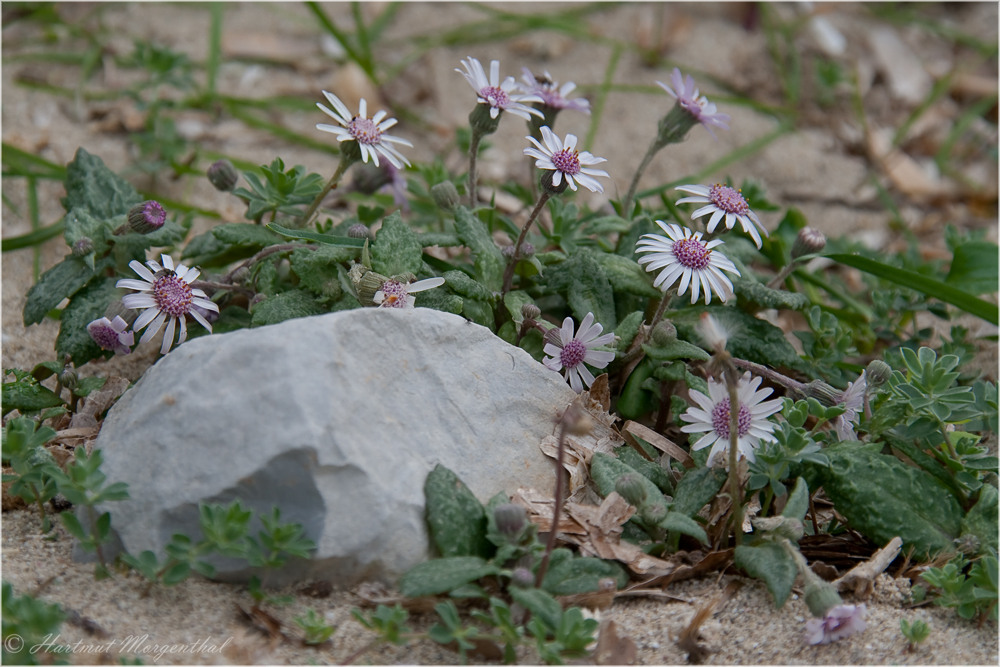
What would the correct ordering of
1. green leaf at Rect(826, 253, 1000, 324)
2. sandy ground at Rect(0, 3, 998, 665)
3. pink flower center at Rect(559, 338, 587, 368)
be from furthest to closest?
sandy ground at Rect(0, 3, 998, 665)
green leaf at Rect(826, 253, 1000, 324)
pink flower center at Rect(559, 338, 587, 368)

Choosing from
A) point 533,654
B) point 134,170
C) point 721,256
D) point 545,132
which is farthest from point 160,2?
point 533,654

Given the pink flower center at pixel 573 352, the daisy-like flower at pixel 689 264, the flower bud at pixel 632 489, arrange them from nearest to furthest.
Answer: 1. the flower bud at pixel 632 489
2. the daisy-like flower at pixel 689 264
3. the pink flower center at pixel 573 352

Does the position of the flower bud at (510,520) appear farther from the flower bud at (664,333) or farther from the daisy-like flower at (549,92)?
the daisy-like flower at (549,92)

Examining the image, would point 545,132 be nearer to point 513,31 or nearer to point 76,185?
point 76,185

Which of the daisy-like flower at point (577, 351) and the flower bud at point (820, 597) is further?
the daisy-like flower at point (577, 351)

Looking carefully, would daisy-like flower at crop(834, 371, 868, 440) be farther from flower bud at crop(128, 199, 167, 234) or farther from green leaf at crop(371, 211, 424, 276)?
flower bud at crop(128, 199, 167, 234)

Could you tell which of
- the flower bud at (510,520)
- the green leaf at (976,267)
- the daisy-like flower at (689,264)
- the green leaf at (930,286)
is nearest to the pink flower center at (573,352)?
the daisy-like flower at (689,264)

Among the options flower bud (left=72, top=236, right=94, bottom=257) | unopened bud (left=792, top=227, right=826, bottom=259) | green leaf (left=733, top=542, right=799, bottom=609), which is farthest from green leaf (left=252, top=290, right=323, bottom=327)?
unopened bud (left=792, top=227, right=826, bottom=259)

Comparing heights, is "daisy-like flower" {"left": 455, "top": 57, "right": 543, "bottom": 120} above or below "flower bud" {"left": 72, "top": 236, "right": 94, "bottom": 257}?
above
